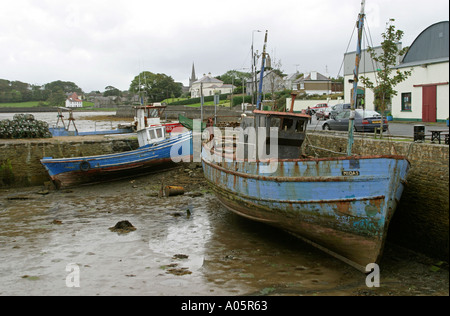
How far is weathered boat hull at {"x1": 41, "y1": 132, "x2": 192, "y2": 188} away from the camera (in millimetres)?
18062

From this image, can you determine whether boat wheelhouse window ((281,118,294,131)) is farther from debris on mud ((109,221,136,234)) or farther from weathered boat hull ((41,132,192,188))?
weathered boat hull ((41,132,192,188))

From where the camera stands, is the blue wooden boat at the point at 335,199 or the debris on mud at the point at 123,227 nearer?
the blue wooden boat at the point at 335,199

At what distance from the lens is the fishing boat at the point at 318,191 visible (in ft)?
27.0

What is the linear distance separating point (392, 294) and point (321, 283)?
1215 millimetres

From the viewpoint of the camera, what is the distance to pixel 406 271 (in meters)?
8.15

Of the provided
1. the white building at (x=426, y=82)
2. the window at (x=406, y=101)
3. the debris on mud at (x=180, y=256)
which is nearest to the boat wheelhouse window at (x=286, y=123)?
the debris on mud at (x=180, y=256)

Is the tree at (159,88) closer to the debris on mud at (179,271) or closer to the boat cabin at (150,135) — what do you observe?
the boat cabin at (150,135)

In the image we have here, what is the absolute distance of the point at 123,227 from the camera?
11.5 meters

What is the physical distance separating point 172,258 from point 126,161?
1061 centimetres

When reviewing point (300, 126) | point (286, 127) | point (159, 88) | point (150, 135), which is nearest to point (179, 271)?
point (286, 127)

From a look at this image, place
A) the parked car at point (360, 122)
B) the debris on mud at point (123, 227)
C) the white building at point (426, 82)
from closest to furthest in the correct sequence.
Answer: the debris on mud at point (123, 227) < the parked car at point (360, 122) < the white building at point (426, 82)

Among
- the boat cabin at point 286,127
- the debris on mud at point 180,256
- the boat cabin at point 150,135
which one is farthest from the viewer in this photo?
the boat cabin at point 150,135

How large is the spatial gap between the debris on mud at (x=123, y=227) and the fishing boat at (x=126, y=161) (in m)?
7.55

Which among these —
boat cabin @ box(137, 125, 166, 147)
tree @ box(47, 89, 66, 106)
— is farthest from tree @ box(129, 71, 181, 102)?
boat cabin @ box(137, 125, 166, 147)
